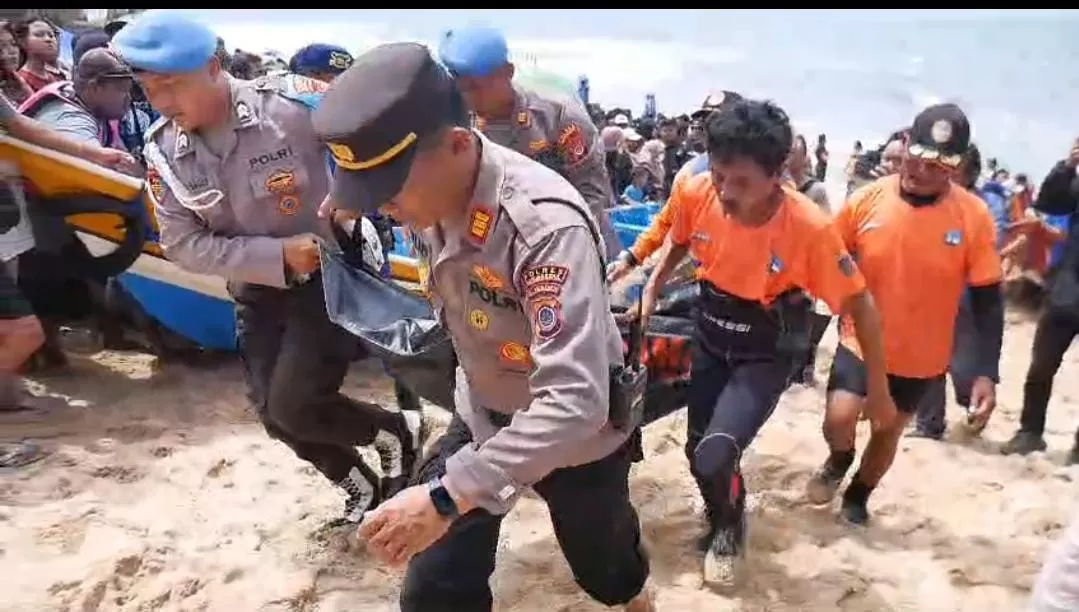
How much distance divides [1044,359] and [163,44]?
417cm

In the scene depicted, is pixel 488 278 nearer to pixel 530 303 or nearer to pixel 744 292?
pixel 530 303

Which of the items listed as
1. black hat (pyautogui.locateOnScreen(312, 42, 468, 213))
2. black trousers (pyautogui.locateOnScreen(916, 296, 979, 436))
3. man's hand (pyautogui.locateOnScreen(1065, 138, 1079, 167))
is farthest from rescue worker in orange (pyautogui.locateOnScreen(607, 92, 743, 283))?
man's hand (pyautogui.locateOnScreen(1065, 138, 1079, 167))

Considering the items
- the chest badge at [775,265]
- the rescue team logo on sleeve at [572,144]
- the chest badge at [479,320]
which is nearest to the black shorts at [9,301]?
the rescue team logo on sleeve at [572,144]

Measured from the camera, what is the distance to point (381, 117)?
6.01 feet

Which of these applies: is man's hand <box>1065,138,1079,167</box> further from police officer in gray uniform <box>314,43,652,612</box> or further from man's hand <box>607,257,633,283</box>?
police officer in gray uniform <box>314,43,652,612</box>

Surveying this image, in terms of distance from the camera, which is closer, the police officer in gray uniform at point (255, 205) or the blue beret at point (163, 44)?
the blue beret at point (163, 44)

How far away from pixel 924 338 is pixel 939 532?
0.84 m

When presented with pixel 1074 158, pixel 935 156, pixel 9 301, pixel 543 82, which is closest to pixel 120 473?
pixel 9 301

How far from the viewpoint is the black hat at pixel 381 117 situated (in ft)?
6.04

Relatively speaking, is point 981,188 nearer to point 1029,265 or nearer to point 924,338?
point 1029,265

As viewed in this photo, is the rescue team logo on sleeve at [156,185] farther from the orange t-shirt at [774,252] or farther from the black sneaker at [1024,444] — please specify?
the black sneaker at [1024,444]

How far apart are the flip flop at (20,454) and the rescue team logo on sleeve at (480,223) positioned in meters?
2.94

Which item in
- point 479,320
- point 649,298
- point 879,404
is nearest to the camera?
point 479,320

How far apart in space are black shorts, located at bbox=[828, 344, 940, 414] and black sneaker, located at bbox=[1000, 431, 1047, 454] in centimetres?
137
